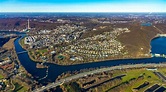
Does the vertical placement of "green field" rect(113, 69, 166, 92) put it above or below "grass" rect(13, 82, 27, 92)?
above

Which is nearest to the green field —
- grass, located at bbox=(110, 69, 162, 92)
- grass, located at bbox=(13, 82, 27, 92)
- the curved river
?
grass, located at bbox=(110, 69, 162, 92)

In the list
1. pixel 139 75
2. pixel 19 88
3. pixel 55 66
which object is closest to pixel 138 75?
pixel 139 75

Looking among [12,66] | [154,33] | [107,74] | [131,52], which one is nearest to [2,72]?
[12,66]

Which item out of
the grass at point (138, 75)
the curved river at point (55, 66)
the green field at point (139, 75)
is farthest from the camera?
the curved river at point (55, 66)

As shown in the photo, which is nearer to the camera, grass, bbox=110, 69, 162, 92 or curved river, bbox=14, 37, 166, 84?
grass, bbox=110, 69, 162, 92

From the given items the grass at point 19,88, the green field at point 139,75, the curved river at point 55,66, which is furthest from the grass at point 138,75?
the grass at point 19,88

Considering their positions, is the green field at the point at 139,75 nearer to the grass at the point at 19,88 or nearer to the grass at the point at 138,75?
the grass at the point at 138,75

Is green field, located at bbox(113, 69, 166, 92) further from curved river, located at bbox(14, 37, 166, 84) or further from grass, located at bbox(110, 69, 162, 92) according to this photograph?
curved river, located at bbox(14, 37, 166, 84)

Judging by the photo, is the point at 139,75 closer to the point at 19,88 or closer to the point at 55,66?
the point at 55,66

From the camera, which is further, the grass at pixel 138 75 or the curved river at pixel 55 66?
the curved river at pixel 55 66

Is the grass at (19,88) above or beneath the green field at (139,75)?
beneath

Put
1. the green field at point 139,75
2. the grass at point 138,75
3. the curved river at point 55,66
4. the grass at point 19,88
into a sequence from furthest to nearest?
the curved river at point 55,66
the grass at point 138,75
the green field at point 139,75
the grass at point 19,88
